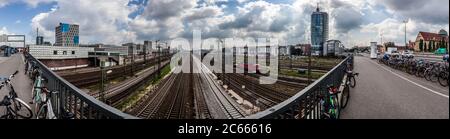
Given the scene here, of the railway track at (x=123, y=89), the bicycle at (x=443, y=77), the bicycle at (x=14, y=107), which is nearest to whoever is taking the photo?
the bicycle at (x=14, y=107)

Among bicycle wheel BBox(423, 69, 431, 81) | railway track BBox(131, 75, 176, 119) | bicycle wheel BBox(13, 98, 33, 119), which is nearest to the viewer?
bicycle wheel BBox(13, 98, 33, 119)

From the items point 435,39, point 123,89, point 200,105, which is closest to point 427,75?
point 435,39

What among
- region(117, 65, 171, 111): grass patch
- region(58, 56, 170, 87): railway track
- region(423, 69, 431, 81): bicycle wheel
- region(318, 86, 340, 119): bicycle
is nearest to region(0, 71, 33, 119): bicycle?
region(318, 86, 340, 119): bicycle


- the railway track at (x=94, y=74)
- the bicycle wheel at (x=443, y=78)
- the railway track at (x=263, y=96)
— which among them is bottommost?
the railway track at (x=263, y=96)

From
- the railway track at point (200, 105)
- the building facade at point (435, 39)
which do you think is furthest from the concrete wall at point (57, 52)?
the building facade at point (435, 39)

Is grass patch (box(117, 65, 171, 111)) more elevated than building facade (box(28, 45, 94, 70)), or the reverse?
building facade (box(28, 45, 94, 70))

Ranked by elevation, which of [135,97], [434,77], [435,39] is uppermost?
[435,39]

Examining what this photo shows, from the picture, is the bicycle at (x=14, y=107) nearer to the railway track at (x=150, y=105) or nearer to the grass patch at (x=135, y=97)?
the railway track at (x=150, y=105)

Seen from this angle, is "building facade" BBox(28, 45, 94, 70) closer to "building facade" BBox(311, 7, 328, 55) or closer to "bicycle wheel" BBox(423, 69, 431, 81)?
"building facade" BBox(311, 7, 328, 55)

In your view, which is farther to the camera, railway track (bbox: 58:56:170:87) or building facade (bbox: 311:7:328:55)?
railway track (bbox: 58:56:170:87)

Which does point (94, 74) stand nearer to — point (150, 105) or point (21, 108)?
point (150, 105)

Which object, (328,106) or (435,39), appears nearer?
(328,106)

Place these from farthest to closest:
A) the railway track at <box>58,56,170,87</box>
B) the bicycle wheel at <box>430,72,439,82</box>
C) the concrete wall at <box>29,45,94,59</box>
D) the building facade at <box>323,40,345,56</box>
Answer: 1. the building facade at <box>323,40,345,56</box>
2. the railway track at <box>58,56,170,87</box>
3. the concrete wall at <box>29,45,94,59</box>
4. the bicycle wheel at <box>430,72,439,82</box>

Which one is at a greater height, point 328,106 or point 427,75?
point 427,75
